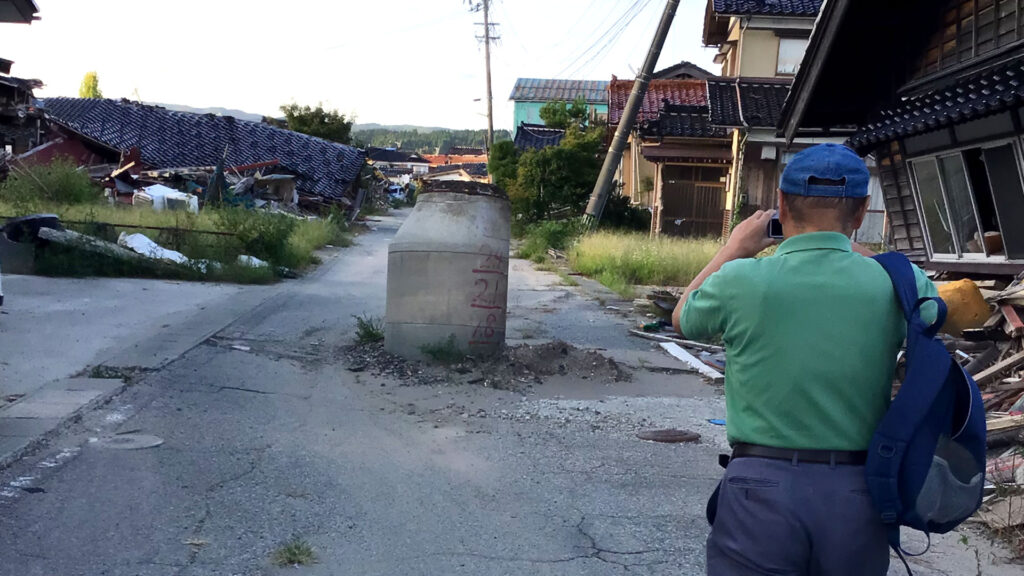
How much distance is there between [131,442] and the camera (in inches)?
241

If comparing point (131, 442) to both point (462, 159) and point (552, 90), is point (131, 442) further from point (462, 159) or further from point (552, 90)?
point (462, 159)

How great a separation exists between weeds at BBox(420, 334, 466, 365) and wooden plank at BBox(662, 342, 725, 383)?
2584mm

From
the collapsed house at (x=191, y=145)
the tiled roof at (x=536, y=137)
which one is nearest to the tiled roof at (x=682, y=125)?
the collapsed house at (x=191, y=145)

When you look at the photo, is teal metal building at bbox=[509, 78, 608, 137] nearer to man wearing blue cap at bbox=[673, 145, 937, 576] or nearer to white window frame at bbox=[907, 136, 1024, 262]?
white window frame at bbox=[907, 136, 1024, 262]

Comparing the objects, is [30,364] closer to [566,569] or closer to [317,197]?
[566,569]

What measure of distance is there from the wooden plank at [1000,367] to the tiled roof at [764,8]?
19.9 m

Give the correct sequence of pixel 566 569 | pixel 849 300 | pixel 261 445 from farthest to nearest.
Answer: pixel 261 445
pixel 566 569
pixel 849 300

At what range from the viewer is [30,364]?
27.0 feet

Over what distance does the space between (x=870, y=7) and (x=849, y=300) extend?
10648mm

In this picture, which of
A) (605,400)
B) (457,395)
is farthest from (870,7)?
(457,395)

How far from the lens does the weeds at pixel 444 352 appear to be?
8805 mm

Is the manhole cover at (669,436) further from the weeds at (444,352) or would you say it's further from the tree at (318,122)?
the tree at (318,122)

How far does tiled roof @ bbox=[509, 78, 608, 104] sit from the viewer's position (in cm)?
8088

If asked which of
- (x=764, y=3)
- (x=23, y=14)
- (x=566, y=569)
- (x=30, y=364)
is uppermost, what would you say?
(x=764, y=3)
